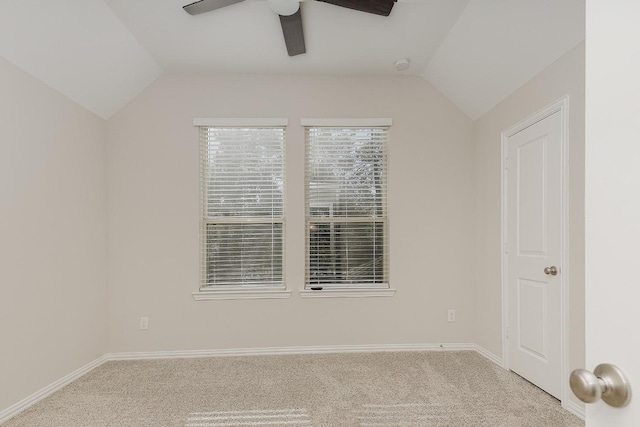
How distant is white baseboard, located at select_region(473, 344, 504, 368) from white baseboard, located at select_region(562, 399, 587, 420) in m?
0.71

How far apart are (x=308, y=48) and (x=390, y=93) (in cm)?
99

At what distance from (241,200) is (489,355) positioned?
282cm

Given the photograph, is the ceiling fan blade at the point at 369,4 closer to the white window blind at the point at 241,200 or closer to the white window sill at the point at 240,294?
the white window blind at the point at 241,200

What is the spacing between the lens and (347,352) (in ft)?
11.1

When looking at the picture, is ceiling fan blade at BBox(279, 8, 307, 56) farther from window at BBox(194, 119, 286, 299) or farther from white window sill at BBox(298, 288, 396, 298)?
white window sill at BBox(298, 288, 396, 298)

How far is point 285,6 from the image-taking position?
222 cm

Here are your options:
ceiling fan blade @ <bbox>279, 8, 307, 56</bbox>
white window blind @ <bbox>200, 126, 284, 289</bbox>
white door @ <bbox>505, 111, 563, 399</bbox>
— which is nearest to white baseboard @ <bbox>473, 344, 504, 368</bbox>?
white door @ <bbox>505, 111, 563, 399</bbox>
